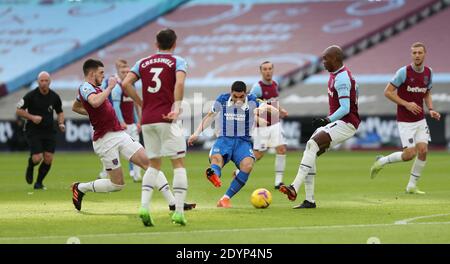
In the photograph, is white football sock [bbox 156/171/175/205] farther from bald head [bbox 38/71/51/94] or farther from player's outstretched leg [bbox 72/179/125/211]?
bald head [bbox 38/71/51/94]

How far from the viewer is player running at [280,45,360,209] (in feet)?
44.4

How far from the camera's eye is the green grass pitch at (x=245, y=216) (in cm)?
1026

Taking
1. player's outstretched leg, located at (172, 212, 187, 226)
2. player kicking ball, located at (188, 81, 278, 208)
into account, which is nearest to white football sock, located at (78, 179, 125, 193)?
player kicking ball, located at (188, 81, 278, 208)

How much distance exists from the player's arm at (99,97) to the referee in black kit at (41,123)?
19.4 ft

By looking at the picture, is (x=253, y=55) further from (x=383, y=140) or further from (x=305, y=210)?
(x=305, y=210)

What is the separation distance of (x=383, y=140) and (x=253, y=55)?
9329 millimetres

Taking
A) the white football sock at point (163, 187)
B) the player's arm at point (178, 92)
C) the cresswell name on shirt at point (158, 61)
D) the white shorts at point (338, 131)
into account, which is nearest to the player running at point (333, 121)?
the white shorts at point (338, 131)

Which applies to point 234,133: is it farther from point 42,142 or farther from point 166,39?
point 42,142

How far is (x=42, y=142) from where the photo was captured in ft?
62.2

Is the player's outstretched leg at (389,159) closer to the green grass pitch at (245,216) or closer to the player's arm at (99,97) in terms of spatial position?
the green grass pitch at (245,216)

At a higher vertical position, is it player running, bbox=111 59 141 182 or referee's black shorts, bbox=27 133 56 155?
player running, bbox=111 59 141 182

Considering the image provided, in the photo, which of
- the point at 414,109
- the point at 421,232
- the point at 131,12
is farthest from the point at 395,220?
the point at 131,12

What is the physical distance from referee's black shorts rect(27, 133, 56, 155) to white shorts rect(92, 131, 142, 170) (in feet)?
18.4

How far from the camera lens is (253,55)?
44.2m
